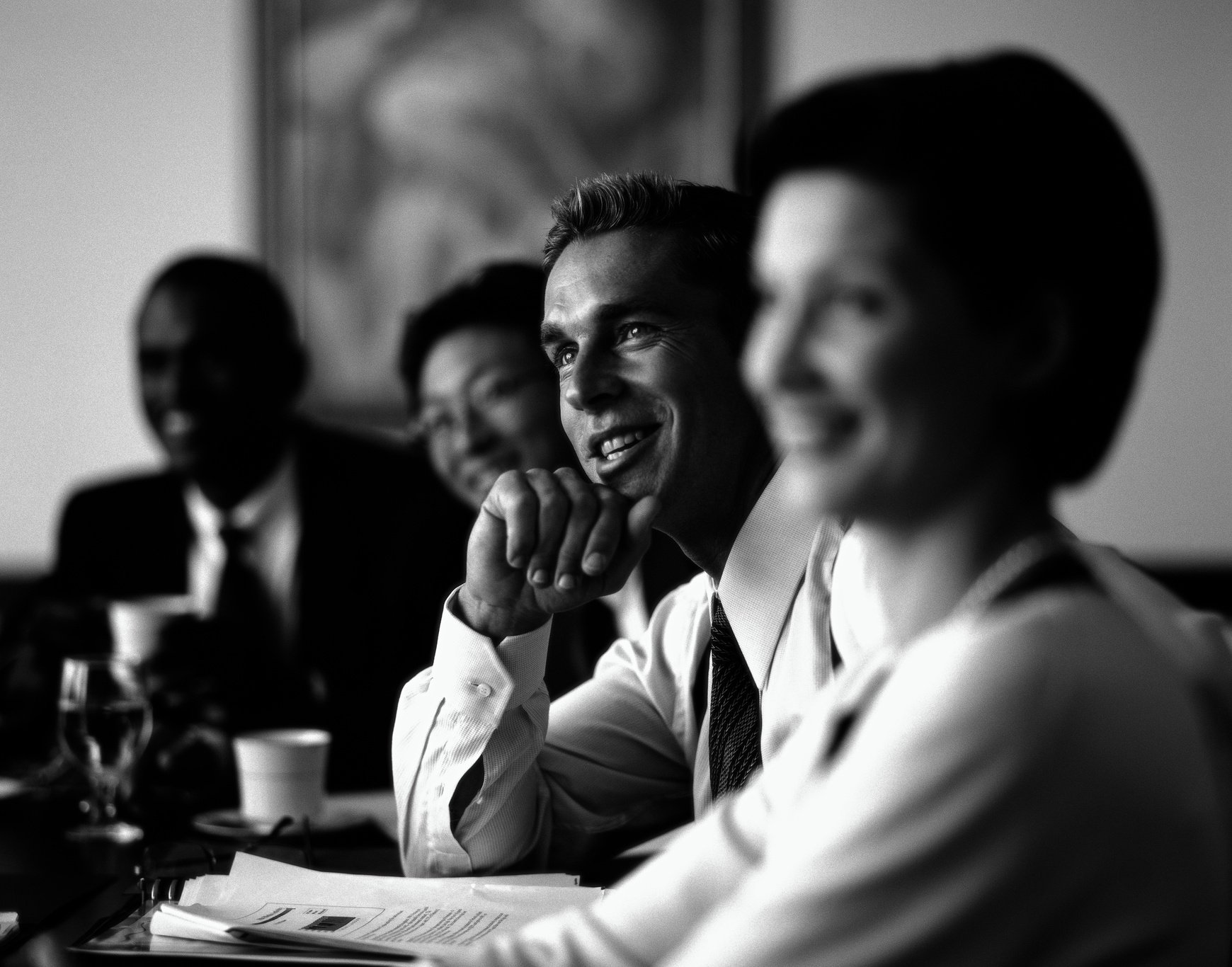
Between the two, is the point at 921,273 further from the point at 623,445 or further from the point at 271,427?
the point at 271,427

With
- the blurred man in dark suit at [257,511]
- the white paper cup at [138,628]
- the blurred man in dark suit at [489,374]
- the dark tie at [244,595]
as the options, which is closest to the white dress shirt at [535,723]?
the white paper cup at [138,628]

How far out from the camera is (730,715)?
1.37 m

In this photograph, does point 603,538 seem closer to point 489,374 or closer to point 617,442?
Result: point 617,442

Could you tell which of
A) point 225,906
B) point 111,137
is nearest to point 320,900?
point 225,906

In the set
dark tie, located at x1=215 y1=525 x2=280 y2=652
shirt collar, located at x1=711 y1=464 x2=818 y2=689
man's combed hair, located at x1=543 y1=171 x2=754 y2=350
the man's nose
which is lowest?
dark tie, located at x1=215 y1=525 x2=280 y2=652

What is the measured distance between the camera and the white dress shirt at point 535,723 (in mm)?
1334

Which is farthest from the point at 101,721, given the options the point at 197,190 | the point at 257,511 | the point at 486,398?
the point at 197,190

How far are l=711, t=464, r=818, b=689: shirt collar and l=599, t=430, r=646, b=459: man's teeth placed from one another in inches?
6.3

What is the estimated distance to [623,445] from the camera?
1492 millimetres

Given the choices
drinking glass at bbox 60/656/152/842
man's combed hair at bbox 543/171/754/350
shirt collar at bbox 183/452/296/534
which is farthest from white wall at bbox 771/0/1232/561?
drinking glass at bbox 60/656/152/842

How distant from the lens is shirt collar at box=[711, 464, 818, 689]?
1.35m

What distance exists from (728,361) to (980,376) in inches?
35.0

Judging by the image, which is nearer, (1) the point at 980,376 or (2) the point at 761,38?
(1) the point at 980,376

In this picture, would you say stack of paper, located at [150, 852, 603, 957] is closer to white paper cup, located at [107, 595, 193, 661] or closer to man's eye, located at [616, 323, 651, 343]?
man's eye, located at [616, 323, 651, 343]
